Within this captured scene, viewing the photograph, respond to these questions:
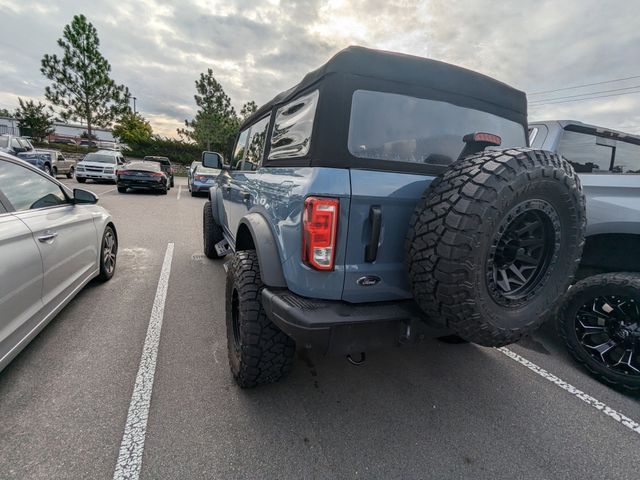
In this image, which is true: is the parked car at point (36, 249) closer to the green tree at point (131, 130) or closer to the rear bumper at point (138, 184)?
the rear bumper at point (138, 184)

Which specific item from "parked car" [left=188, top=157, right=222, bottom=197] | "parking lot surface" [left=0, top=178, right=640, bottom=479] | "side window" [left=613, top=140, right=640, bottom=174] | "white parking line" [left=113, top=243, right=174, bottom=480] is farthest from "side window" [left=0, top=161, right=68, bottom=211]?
"parked car" [left=188, top=157, right=222, bottom=197]

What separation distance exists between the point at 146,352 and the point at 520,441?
277 cm

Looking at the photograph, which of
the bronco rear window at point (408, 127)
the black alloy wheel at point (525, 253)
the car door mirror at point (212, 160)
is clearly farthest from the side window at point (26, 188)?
the black alloy wheel at point (525, 253)

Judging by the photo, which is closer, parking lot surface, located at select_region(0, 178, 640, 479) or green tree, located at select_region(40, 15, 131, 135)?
parking lot surface, located at select_region(0, 178, 640, 479)

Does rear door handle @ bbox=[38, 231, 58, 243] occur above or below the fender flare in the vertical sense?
below

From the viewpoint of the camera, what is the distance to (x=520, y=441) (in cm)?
190

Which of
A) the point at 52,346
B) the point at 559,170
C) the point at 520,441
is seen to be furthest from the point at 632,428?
the point at 52,346

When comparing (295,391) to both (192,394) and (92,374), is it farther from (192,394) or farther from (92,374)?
(92,374)

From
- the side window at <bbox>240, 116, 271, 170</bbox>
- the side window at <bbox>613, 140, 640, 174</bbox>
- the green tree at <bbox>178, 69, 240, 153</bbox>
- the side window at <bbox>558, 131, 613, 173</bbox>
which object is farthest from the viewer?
the green tree at <bbox>178, 69, 240, 153</bbox>

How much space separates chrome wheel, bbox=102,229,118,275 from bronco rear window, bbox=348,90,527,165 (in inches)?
138

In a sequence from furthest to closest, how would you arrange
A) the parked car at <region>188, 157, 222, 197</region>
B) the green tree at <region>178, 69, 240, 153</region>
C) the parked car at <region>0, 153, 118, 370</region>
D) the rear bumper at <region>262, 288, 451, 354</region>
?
1. the green tree at <region>178, 69, 240, 153</region>
2. the parked car at <region>188, 157, 222, 197</region>
3. the parked car at <region>0, 153, 118, 370</region>
4. the rear bumper at <region>262, 288, 451, 354</region>

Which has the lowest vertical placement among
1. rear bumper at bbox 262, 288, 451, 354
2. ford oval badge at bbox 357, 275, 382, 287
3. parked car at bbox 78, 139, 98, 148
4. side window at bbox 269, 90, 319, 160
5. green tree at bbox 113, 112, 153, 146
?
rear bumper at bbox 262, 288, 451, 354

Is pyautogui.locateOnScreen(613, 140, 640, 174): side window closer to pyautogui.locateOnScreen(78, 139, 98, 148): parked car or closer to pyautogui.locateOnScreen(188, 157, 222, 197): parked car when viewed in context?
pyautogui.locateOnScreen(188, 157, 222, 197): parked car

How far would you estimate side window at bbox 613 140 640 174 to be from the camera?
3.82m
